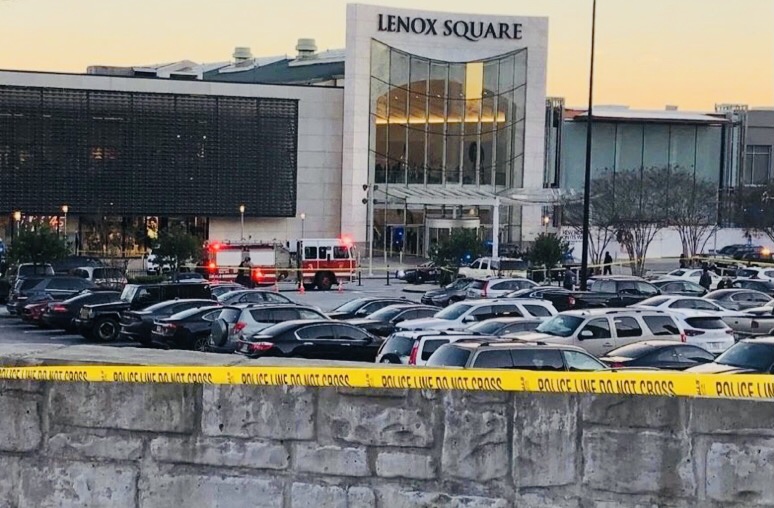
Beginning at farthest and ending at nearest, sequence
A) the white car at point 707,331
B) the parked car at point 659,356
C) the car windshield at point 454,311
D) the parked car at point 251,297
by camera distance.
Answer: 1. the parked car at point 251,297
2. the car windshield at point 454,311
3. the white car at point 707,331
4. the parked car at point 659,356

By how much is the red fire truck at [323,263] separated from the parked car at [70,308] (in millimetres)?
21456

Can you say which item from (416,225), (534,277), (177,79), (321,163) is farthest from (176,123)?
(534,277)

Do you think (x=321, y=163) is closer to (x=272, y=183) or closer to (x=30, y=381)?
(x=272, y=183)

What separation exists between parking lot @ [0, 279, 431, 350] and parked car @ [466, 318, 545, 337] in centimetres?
753

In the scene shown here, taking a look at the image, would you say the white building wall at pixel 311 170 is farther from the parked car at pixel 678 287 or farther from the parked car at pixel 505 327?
the parked car at pixel 505 327

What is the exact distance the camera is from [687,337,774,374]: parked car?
1744cm

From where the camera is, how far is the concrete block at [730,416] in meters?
4.38

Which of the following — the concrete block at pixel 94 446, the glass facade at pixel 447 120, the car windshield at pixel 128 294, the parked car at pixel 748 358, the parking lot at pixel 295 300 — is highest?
the glass facade at pixel 447 120

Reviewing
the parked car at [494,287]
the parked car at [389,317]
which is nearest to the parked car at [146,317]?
the parked car at [389,317]

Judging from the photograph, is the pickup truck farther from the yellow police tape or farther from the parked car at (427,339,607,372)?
the yellow police tape

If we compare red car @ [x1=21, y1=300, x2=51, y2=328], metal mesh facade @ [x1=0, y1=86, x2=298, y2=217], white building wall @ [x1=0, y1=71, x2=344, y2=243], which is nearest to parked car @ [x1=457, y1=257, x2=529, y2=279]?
Result: red car @ [x1=21, y1=300, x2=51, y2=328]

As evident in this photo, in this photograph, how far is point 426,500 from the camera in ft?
15.8

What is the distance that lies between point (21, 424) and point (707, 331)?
2222 cm

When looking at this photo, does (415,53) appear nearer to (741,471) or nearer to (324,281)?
(324,281)
